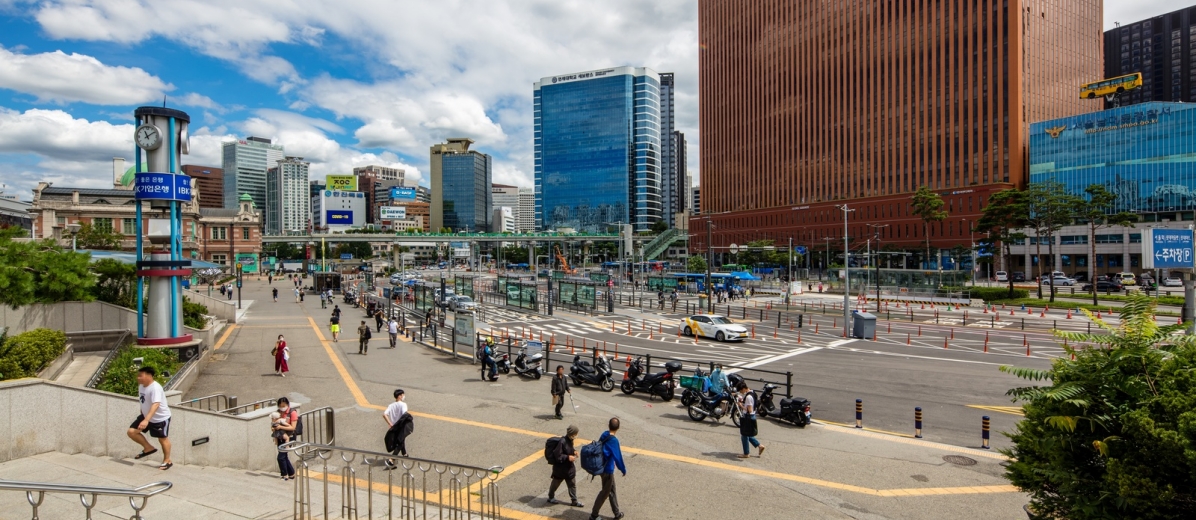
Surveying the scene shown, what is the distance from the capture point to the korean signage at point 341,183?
174m

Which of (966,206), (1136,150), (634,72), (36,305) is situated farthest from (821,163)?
(36,305)

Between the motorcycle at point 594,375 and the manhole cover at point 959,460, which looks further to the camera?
the motorcycle at point 594,375

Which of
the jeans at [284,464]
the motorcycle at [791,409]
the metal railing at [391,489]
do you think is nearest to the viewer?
the metal railing at [391,489]

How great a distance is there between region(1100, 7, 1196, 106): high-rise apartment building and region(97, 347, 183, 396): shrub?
211227mm

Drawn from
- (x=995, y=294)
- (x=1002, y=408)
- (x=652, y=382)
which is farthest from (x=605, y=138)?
(x=1002, y=408)

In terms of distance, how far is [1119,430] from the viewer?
559 cm

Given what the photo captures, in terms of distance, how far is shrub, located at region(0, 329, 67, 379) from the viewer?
15258 mm

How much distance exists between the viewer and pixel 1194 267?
1310 centimetres

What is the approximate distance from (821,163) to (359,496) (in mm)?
116984

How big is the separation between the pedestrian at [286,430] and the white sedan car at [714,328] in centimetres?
2382

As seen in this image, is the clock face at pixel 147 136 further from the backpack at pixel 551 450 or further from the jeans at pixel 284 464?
the backpack at pixel 551 450

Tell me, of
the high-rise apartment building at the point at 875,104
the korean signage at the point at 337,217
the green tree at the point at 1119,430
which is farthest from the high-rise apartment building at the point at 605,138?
the green tree at the point at 1119,430

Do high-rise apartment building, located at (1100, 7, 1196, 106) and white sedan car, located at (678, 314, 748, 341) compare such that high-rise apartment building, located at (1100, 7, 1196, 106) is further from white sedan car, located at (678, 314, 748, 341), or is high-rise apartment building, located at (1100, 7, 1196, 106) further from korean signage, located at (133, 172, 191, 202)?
korean signage, located at (133, 172, 191, 202)

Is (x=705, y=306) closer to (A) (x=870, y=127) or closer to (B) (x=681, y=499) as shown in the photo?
(B) (x=681, y=499)
